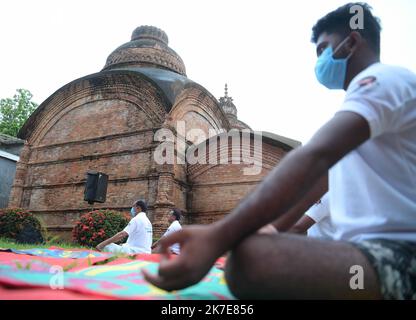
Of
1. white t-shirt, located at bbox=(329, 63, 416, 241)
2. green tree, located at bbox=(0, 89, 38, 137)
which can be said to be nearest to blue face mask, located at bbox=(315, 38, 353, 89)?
white t-shirt, located at bbox=(329, 63, 416, 241)

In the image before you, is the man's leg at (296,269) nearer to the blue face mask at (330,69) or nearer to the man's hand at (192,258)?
the man's hand at (192,258)

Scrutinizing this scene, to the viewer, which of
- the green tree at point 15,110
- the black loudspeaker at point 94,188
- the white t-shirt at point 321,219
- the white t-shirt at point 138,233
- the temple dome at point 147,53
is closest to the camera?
the white t-shirt at point 321,219

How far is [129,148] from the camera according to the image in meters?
11.1

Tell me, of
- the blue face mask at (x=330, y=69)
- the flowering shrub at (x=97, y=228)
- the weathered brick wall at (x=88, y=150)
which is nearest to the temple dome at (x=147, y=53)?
the weathered brick wall at (x=88, y=150)

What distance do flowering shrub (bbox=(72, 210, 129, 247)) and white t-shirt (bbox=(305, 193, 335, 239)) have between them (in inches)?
252

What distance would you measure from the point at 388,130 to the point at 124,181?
10.1 meters

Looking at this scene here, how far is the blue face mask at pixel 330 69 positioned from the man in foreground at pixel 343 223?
0.31 meters

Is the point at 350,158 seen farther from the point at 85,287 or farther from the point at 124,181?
the point at 124,181

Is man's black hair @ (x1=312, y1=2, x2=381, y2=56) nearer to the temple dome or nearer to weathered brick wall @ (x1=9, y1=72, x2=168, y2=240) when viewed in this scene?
weathered brick wall @ (x1=9, y1=72, x2=168, y2=240)

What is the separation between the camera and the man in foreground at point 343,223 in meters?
1.07

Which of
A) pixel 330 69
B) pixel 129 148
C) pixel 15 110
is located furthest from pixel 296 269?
pixel 15 110

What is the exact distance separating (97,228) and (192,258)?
325 inches
